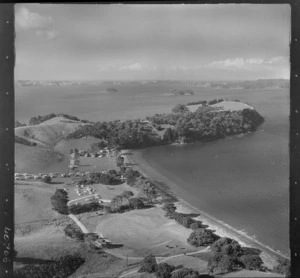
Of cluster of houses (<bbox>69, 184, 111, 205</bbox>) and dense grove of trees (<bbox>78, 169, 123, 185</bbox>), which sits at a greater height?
dense grove of trees (<bbox>78, 169, 123, 185</bbox>)

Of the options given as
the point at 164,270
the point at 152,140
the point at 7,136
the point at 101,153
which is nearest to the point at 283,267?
the point at 164,270


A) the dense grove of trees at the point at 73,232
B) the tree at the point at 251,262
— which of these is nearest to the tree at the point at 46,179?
the dense grove of trees at the point at 73,232

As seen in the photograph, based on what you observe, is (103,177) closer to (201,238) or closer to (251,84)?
(201,238)

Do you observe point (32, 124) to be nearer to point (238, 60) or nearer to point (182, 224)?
point (182, 224)

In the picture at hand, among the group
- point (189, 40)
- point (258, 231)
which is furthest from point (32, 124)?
point (258, 231)

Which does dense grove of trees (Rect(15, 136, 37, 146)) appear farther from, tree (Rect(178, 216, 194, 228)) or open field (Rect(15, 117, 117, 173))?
tree (Rect(178, 216, 194, 228))

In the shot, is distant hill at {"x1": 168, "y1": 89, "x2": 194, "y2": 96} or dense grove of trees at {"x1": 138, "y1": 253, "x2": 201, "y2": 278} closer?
dense grove of trees at {"x1": 138, "y1": 253, "x2": 201, "y2": 278}

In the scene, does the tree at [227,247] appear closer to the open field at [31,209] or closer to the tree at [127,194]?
the tree at [127,194]

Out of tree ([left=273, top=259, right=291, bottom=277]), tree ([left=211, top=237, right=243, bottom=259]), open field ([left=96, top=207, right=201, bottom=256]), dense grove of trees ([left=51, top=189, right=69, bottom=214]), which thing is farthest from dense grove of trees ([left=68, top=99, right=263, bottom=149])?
tree ([left=273, top=259, right=291, bottom=277])
